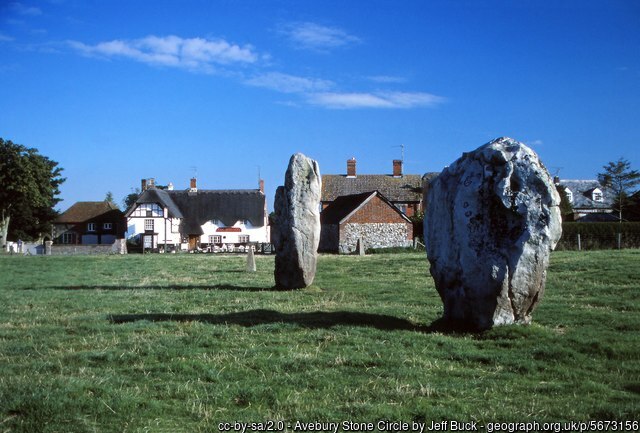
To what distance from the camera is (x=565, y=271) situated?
20641 millimetres

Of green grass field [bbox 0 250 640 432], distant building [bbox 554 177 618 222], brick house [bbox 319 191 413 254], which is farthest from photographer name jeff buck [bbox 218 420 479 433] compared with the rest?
distant building [bbox 554 177 618 222]

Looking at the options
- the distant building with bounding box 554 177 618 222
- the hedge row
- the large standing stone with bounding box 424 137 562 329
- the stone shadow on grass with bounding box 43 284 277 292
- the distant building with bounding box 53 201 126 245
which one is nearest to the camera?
the large standing stone with bounding box 424 137 562 329

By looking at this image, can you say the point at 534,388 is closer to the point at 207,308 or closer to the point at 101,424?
the point at 101,424

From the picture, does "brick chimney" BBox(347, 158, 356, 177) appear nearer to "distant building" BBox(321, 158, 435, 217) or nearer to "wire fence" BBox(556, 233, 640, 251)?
"distant building" BBox(321, 158, 435, 217)

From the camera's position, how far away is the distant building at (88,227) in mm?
80562

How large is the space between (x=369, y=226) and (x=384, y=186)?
53.7ft

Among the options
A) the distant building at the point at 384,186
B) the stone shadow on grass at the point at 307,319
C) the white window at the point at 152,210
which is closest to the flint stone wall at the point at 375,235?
the distant building at the point at 384,186

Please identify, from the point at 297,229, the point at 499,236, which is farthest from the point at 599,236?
the point at 499,236

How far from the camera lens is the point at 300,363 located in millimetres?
7836

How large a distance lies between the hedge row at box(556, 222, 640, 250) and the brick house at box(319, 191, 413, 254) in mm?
13812

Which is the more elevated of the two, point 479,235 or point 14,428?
point 479,235

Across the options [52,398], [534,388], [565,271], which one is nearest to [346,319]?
[534,388]

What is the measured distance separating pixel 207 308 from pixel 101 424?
7921 mm

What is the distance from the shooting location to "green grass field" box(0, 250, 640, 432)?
5906 millimetres
